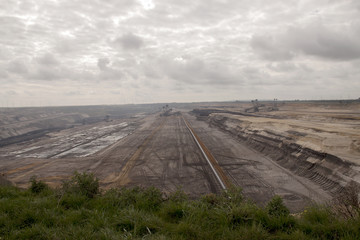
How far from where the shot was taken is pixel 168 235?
502cm

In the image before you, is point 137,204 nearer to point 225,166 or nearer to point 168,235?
point 168,235

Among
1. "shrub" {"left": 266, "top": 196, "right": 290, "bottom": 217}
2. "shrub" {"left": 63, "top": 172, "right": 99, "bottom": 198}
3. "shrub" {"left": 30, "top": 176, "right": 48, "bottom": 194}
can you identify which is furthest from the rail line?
"shrub" {"left": 30, "top": 176, "right": 48, "bottom": 194}

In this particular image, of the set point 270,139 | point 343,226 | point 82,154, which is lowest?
point 82,154

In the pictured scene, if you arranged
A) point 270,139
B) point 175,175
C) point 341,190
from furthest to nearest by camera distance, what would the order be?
point 270,139 → point 175,175 → point 341,190

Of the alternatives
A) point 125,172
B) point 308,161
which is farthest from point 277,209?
point 125,172

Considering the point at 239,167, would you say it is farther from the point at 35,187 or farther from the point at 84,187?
the point at 35,187

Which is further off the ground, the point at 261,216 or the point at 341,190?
the point at 261,216

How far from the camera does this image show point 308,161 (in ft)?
66.4

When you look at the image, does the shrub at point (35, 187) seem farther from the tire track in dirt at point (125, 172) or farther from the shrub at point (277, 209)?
the shrub at point (277, 209)

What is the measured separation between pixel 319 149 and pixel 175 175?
1561 centimetres

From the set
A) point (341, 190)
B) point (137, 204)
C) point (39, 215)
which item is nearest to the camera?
point (39, 215)

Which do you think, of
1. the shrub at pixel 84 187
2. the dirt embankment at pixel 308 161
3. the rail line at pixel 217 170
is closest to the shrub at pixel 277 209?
the shrub at pixel 84 187

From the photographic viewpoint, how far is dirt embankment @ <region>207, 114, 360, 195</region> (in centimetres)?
1561

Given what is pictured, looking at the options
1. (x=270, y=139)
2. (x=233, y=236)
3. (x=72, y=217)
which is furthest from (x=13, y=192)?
(x=270, y=139)
